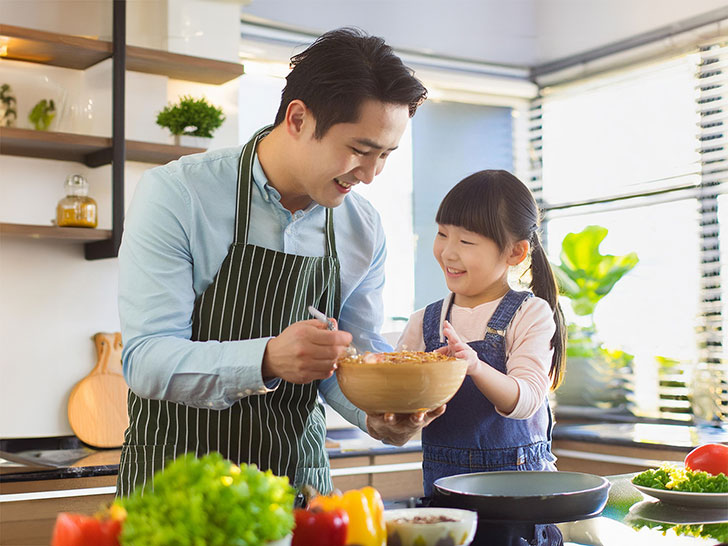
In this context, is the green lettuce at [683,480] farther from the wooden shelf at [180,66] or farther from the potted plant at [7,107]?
the potted plant at [7,107]

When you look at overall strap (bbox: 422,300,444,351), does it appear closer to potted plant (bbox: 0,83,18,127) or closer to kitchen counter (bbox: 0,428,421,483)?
kitchen counter (bbox: 0,428,421,483)

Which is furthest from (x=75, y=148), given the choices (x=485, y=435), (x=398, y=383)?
(x=398, y=383)

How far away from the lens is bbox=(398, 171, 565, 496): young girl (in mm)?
1816

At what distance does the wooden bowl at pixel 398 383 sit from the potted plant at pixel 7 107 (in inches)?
84.5

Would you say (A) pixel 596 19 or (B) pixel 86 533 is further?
(A) pixel 596 19

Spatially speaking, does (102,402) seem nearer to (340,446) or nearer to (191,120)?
(340,446)

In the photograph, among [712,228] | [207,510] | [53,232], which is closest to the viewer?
[207,510]

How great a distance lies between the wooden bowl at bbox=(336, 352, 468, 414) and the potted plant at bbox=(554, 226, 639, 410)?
283cm

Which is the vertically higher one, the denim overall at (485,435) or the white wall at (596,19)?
the white wall at (596,19)

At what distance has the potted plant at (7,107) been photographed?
2920 mm

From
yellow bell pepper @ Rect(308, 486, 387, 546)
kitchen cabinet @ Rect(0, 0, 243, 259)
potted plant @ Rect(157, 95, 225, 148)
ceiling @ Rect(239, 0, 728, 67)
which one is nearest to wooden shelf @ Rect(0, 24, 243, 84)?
kitchen cabinet @ Rect(0, 0, 243, 259)

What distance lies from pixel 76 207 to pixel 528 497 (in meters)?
2.19

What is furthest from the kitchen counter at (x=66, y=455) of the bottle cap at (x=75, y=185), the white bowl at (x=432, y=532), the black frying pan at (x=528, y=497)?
the white bowl at (x=432, y=532)

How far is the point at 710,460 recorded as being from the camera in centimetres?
169
